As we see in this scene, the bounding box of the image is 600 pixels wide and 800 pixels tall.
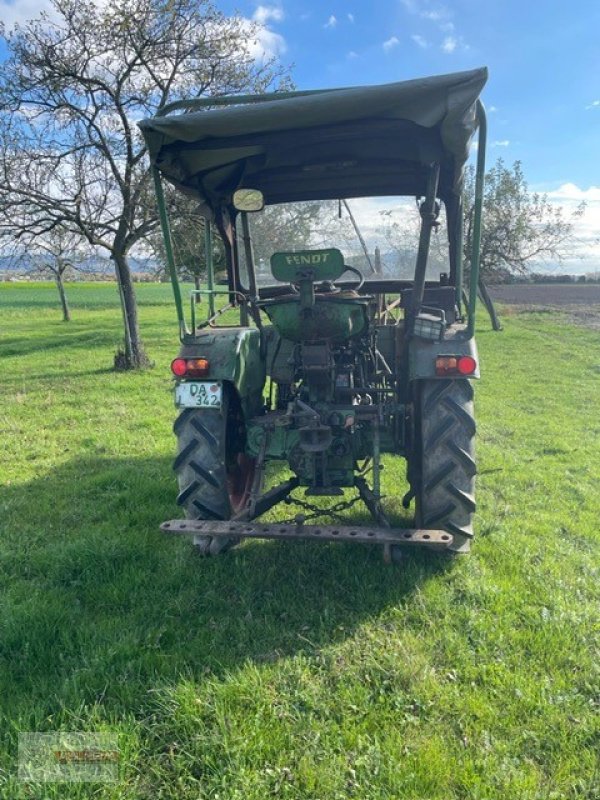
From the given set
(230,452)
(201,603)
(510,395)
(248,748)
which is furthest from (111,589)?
(510,395)

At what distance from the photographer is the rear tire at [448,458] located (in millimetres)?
3340

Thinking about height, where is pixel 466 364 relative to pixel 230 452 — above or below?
above

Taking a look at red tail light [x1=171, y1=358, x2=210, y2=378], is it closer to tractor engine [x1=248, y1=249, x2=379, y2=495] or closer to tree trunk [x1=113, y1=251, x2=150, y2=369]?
tractor engine [x1=248, y1=249, x2=379, y2=495]

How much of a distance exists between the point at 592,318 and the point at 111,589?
2428cm

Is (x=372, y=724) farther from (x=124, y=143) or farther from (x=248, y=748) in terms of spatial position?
(x=124, y=143)

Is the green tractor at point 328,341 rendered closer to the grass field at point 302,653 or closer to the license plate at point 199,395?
the license plate at point 199,395

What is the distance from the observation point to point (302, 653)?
8.80 ft

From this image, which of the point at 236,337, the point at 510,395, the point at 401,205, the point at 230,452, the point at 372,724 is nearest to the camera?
the point at 372,724

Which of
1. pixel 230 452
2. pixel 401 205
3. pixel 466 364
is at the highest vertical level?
pixel 401 205

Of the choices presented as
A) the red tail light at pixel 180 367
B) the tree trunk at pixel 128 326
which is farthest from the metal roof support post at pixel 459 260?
the tree trunk at pixel 128 326

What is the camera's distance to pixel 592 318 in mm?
23172

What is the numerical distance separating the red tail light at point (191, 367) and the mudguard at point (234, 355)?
3 cm

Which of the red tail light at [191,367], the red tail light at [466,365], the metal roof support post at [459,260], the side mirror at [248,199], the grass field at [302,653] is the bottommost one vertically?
the grass field at [302,653]

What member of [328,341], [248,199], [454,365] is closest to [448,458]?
[454,365]
